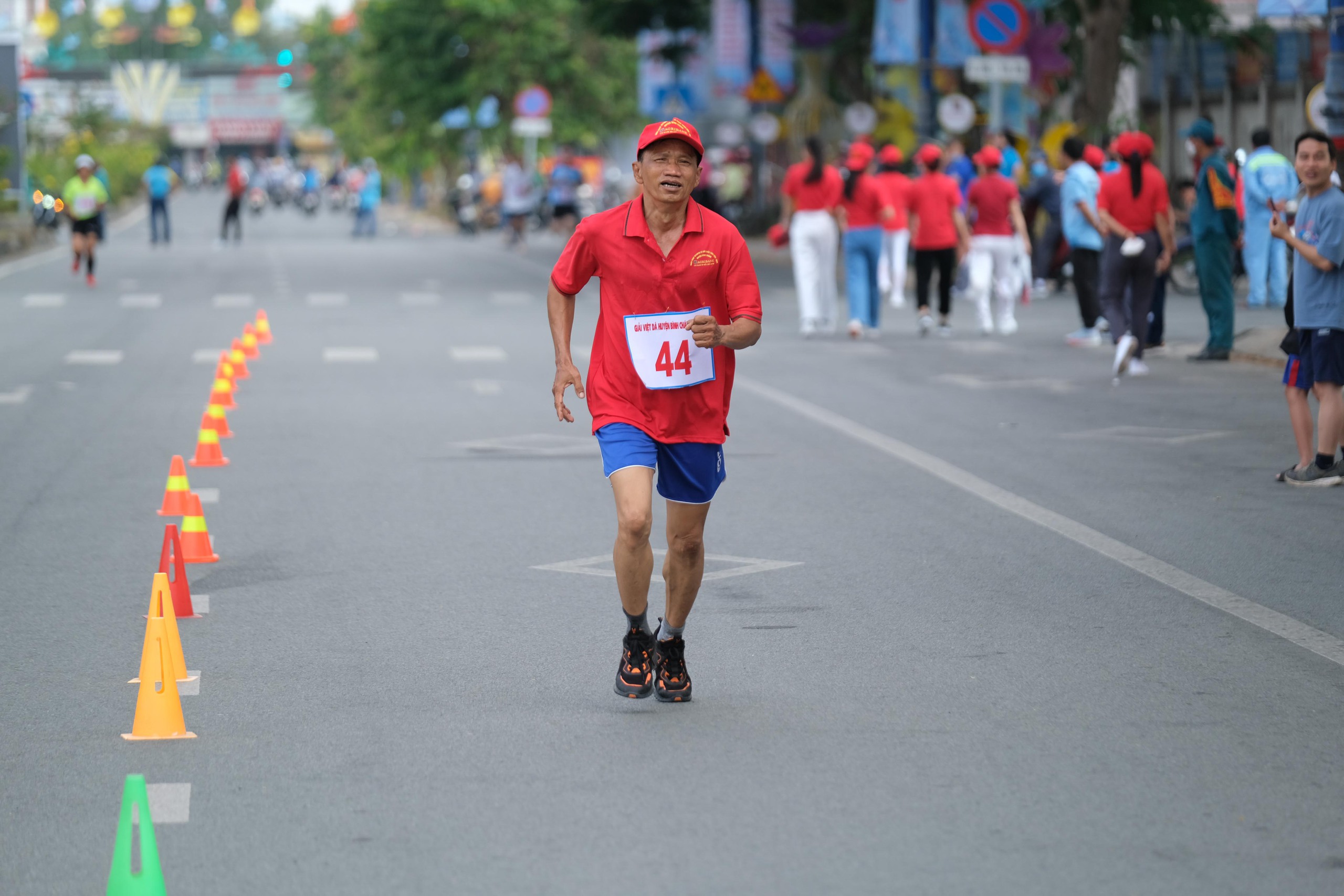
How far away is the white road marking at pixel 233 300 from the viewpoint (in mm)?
25641

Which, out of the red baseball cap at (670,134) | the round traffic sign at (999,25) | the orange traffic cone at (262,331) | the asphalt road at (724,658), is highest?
the round traffic sign at (999,25)

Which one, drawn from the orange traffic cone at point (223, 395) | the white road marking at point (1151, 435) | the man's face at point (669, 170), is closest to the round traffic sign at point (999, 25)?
the white road marking at point (1151, 435)

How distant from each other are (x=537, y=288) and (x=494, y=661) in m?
22.8

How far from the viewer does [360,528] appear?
374 inches

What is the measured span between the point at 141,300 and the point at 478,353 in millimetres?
9093

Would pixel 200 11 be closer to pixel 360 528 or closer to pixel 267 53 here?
pixel 267 53

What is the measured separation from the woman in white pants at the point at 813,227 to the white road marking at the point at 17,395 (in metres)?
7.28

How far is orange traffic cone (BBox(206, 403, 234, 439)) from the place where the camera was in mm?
12297

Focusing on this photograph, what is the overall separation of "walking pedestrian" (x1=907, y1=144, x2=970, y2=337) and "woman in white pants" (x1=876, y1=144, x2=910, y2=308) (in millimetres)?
212

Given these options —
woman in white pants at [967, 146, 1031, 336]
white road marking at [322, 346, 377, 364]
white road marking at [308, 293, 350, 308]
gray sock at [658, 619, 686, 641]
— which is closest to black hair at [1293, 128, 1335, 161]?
gray sock at [658, 619, 686, 641]

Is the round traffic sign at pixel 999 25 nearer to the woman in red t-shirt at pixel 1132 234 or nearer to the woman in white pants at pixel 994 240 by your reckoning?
the woman in white pants at pixel 994 240

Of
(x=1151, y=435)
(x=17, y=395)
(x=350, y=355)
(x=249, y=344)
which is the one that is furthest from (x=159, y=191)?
(x=1151, y=435)

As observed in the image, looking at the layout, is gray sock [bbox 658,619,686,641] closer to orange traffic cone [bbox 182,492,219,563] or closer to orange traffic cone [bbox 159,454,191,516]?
orange traffic cone [bbox 182,492,219,563]

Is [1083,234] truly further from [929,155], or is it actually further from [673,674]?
[673,674]
